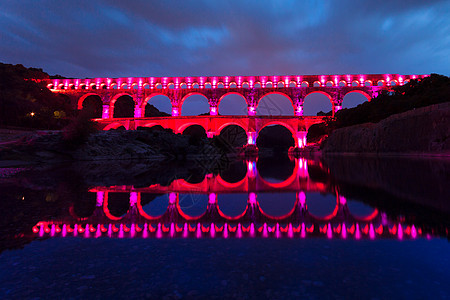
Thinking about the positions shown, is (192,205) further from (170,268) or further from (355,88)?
(355,88)

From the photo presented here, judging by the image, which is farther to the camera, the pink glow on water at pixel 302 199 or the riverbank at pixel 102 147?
the riverbank at pixel 102 147

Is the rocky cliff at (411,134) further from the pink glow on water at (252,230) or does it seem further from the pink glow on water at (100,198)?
the pink glow on water at (100,198)

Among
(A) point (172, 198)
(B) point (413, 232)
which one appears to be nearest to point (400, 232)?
(B) point (413, 232)

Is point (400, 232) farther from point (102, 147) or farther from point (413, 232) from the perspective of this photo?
point (102, 147)

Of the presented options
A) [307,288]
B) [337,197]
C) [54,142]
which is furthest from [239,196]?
[54,142]

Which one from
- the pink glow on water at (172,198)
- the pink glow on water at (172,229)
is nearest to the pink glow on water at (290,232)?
the pink glow on water at (172,229)

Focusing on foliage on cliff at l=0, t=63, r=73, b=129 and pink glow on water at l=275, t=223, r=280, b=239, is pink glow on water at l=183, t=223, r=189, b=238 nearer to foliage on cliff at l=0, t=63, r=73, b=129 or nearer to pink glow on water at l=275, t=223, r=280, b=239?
pink glow on water at l=275, t=223, r=280, b=239

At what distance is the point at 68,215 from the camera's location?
3.02 meters

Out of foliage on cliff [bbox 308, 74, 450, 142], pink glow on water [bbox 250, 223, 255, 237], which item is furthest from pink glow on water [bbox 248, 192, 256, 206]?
foliage on cliff [bbox 308, 74, 450, 142]

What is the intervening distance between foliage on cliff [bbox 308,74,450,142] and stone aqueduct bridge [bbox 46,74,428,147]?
11.7 m

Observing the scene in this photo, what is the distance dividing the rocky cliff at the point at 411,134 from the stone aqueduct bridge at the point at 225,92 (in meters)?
22.6

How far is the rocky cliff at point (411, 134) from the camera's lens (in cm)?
1488

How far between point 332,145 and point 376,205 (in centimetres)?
2974

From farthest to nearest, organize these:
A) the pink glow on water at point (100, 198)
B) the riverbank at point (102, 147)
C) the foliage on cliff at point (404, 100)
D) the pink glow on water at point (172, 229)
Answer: the foliage on cliff at point (404, 100) → the riverbank at point (102, 147) → the pink glow on water at point (100, 198) → the pink glow on water at point (172, 229)
